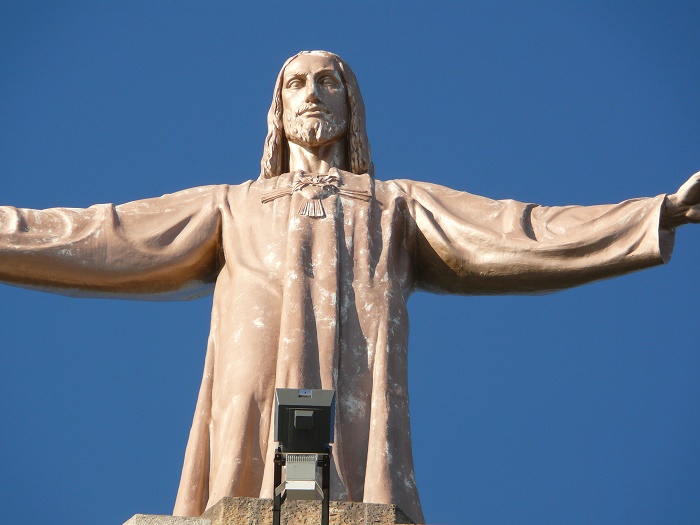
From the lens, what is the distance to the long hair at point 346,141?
42.5ft

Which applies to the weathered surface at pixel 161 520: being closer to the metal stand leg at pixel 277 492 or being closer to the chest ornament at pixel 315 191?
the metal stand leg at pixel 277 492

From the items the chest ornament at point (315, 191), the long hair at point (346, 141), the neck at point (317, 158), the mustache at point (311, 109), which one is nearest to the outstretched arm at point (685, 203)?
the chest ornament at point (315, 191)

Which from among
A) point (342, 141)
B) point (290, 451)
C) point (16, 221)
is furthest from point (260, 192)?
point (290, 451)

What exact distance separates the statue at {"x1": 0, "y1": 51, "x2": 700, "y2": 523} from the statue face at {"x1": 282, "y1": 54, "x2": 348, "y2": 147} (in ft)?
0.04

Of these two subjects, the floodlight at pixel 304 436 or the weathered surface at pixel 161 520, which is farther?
the weathered surface at pixel 161 520

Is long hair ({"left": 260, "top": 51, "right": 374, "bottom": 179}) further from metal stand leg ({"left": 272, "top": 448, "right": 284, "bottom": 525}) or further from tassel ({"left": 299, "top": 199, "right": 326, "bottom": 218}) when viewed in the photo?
metal stand leg ({"left": 272, "top": 448, "right": 284, "bottom": 525})

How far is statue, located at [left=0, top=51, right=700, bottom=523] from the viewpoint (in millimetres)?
11289

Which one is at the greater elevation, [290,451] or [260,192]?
[260,192]

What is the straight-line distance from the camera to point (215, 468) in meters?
11.4

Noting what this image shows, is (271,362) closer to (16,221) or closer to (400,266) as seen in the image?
(400,266)

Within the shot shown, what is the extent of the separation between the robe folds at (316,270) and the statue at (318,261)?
1cm

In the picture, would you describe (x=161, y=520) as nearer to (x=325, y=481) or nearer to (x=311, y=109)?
(x=325, y=481)

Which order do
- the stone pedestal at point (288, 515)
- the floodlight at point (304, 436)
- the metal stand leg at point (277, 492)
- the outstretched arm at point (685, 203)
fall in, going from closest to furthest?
the floodlight at point (304, 436)
the metal stand leg at point (277, 492)
the stone pedestal at point (288, 515)
the outstretched arm at point (685, 203)

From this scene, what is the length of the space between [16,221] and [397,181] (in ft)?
8.70
